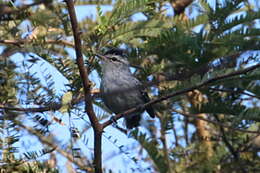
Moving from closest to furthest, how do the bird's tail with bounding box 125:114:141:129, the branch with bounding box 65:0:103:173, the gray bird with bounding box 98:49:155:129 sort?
the branch with bounding box 65:0:103:173
the gray bird with bounding box 98:49:155:129
the bird's tail with bounding box 125:114:141:129

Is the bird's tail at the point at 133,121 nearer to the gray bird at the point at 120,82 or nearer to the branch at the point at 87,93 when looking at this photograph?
the gray bird at the point at 120,82

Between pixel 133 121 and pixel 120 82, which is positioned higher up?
pixel 120 82

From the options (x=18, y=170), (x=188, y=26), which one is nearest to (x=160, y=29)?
(x=188, y=26)

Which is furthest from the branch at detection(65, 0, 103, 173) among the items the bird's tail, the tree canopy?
the bird's tail

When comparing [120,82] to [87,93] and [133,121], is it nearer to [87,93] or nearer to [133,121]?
[133,121]

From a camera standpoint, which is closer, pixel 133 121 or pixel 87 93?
pixel 87 93

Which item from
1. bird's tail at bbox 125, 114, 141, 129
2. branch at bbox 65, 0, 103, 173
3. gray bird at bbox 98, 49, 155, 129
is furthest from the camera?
bird's tail at bbox 125, 114, 141, 129

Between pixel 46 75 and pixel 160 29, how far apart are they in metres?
1.09

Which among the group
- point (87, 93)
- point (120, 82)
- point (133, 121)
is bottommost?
point (87, 93)

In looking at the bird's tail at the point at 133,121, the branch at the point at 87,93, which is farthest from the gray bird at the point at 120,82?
the branch at the point at 87,93

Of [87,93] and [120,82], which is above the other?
[120,82]

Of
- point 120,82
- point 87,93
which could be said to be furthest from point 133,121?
point 87,93

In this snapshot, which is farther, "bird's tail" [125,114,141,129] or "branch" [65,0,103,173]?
"bird's tail" [125,114,141,129]

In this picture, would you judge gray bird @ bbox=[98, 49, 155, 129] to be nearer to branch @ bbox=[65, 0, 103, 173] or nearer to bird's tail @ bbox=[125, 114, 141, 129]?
bird's tail @ bbox=[125, 114, 141, 129]
